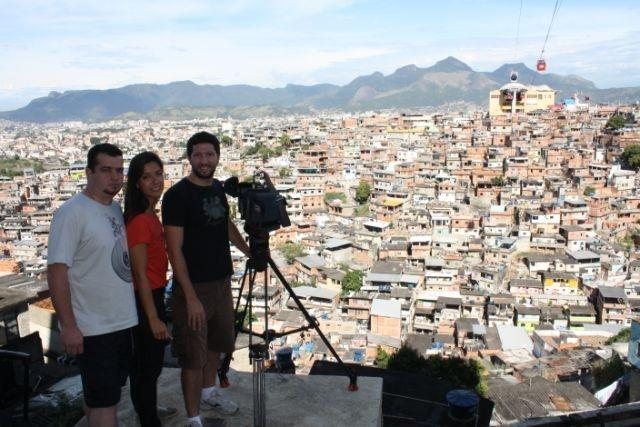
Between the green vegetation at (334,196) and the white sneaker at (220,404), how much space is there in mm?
28682

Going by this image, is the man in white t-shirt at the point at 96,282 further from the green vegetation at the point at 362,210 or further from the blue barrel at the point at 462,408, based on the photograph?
the green vegetation at the point at 362,210

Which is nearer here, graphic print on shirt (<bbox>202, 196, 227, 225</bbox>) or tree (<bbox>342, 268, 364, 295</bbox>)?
graphic print on shirt (<bbox>202, 196, 227, 225</bbox>)

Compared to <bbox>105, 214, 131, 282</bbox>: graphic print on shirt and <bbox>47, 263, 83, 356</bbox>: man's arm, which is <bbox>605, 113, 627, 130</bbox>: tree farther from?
<bbox>47, 263, 83, 356</bbox>: man's arm

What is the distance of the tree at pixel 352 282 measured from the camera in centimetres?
2050

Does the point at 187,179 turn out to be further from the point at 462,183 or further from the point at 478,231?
the point at 462,183

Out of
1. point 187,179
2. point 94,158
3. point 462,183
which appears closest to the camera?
point 94,158

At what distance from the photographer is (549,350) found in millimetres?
15195

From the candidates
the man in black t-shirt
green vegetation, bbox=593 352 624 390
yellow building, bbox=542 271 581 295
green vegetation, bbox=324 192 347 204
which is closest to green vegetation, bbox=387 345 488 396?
green vegetation, bbox=593 352 624 390

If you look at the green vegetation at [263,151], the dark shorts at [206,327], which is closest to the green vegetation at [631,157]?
the green vegetation at [263,151]

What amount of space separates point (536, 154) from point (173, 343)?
35.3 metres

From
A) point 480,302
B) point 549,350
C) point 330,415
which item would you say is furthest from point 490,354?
point 330,415

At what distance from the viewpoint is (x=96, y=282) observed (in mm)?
2123

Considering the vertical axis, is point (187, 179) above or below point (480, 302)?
above

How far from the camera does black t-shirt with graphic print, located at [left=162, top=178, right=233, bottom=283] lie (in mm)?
2352
